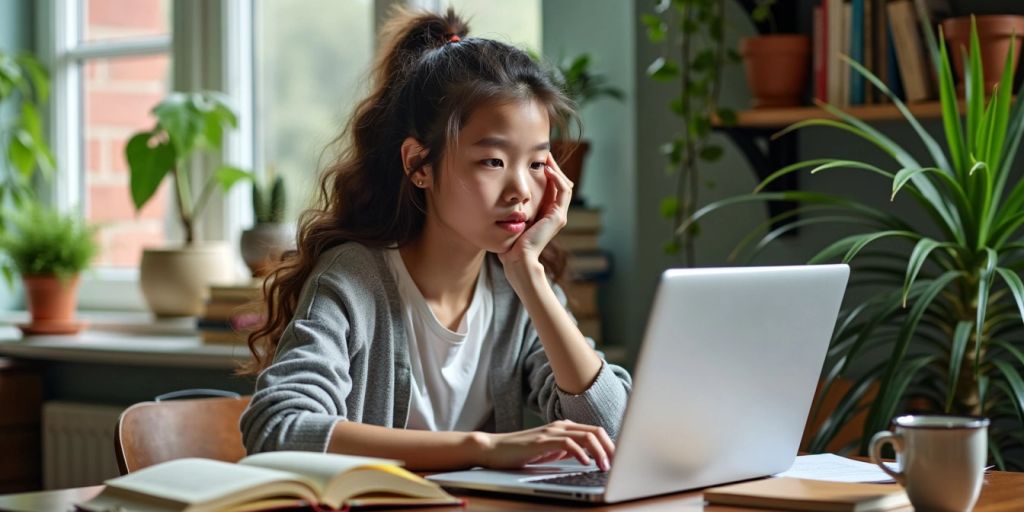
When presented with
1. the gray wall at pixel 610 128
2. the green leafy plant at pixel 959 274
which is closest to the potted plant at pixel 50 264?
the gray wall at pixel 610 128

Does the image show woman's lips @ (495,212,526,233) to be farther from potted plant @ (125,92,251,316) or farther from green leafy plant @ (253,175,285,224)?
potted plant @ (125,92,251,316)

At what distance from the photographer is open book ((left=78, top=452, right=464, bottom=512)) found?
3.50ft

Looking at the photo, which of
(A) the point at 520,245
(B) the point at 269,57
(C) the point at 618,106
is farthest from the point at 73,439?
Result: (A) the point at 520,245

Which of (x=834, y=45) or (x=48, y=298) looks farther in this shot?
(x=48, y=298)

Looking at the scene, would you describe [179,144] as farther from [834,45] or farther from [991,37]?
[991,37]

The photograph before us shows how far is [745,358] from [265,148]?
8.64 ft

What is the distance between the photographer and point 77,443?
342 centimetres

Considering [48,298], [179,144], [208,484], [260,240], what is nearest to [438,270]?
[208,484]

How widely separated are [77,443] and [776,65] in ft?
6.85

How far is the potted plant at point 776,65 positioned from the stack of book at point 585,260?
1.56 ft

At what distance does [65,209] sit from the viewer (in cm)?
405

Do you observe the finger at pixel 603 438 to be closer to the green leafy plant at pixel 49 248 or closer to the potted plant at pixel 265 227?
the potted plant at pixel 265 227

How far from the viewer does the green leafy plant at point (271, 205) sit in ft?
10.7

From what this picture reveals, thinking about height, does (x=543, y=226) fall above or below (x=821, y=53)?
below
